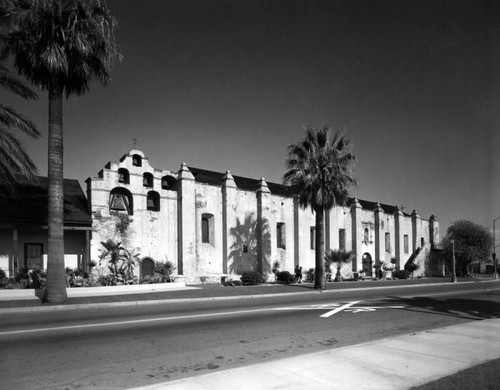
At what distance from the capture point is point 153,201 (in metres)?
32.3

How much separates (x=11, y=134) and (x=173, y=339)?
1542 centimetres

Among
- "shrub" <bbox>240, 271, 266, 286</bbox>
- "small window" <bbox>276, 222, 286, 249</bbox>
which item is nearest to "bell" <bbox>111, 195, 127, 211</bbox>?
"shrub" <bbox>240, 271, 266, 286</bbox>

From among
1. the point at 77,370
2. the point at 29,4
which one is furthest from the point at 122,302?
the point at 29,4

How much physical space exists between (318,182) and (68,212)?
1734cm

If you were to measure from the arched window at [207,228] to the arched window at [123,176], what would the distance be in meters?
7.48

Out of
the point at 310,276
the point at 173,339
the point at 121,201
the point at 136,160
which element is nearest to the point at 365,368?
the point at 173,339

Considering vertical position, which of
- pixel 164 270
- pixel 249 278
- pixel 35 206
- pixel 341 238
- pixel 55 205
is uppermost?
pixel 35 206

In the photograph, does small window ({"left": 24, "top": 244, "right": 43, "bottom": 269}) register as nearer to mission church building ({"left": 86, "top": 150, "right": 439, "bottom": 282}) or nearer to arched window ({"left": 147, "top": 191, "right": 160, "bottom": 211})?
mission church building ({"left": 86, "top": 150, "right": 439, "bottom": 282})

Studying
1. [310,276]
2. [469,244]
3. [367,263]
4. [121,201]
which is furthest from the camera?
[469,244]

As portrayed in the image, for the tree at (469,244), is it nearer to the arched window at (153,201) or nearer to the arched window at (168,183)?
the arched window at (168,183)

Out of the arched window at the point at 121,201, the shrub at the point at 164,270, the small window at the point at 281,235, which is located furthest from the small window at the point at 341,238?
the arched window at the point at 121,201

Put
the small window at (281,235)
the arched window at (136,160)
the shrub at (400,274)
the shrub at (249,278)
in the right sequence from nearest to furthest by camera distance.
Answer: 1. the arched window at (136,160)
2. the shrub at (249,278)
3. the small window at (281,235)
4. the shrub at (400,274)

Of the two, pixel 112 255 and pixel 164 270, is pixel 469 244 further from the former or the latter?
pixel 112 255

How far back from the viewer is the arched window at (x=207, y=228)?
114 feet
